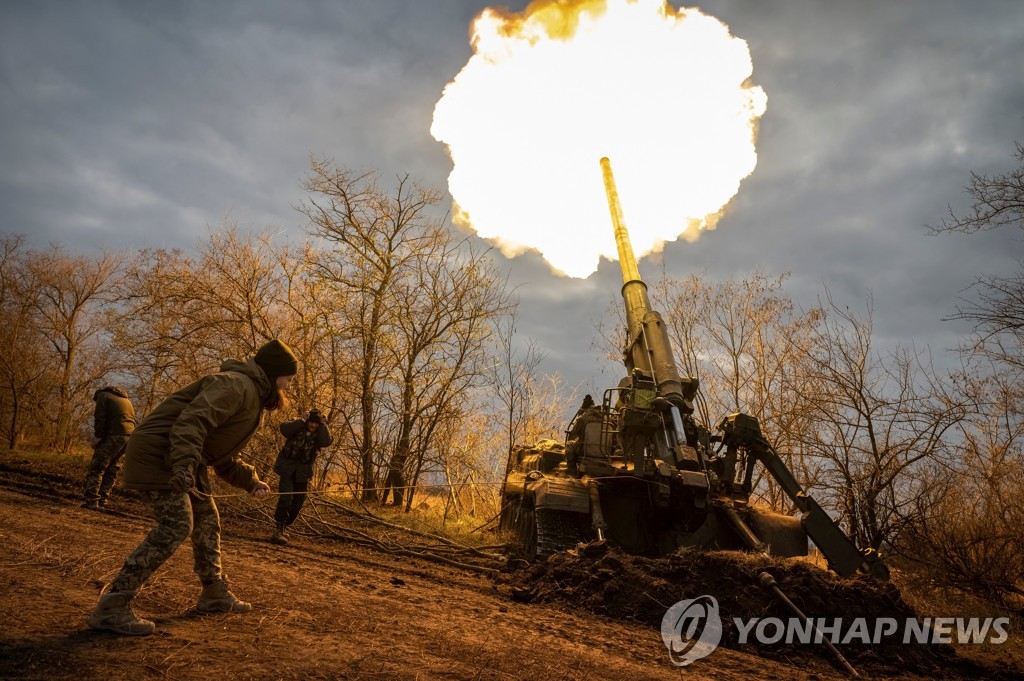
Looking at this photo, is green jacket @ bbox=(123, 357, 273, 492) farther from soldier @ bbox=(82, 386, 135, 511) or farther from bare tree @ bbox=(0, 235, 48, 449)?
bare tree @ bbox=(0, 235, 48, 449)

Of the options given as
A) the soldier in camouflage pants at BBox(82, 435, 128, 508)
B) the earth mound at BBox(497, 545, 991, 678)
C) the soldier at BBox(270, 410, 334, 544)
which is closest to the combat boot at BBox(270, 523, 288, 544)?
the soldier at BBox(270, 410, 334, 544)

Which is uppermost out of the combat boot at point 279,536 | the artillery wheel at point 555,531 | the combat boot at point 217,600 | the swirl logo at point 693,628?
the artillery wheel at point 555,531

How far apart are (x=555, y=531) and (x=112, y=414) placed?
292 inches

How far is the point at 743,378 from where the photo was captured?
741 inches

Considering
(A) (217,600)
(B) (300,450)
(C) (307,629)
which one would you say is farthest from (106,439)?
(C) (307,629)

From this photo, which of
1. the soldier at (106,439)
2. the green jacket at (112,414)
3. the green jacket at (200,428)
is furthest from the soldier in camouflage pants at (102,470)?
the green jacket at (200,428)

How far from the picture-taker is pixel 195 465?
3.60m

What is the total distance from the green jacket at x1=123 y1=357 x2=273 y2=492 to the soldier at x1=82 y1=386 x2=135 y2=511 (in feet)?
21.3

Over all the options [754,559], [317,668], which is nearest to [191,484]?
[317,668]

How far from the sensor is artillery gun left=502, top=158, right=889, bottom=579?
323 inches

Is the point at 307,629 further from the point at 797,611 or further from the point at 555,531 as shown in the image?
the point at 555,531

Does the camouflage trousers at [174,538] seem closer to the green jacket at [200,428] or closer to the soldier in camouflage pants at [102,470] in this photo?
the green jacket at [200,428]

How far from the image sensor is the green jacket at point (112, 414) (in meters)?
9.51

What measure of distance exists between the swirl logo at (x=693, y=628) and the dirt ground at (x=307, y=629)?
149 millimetres
